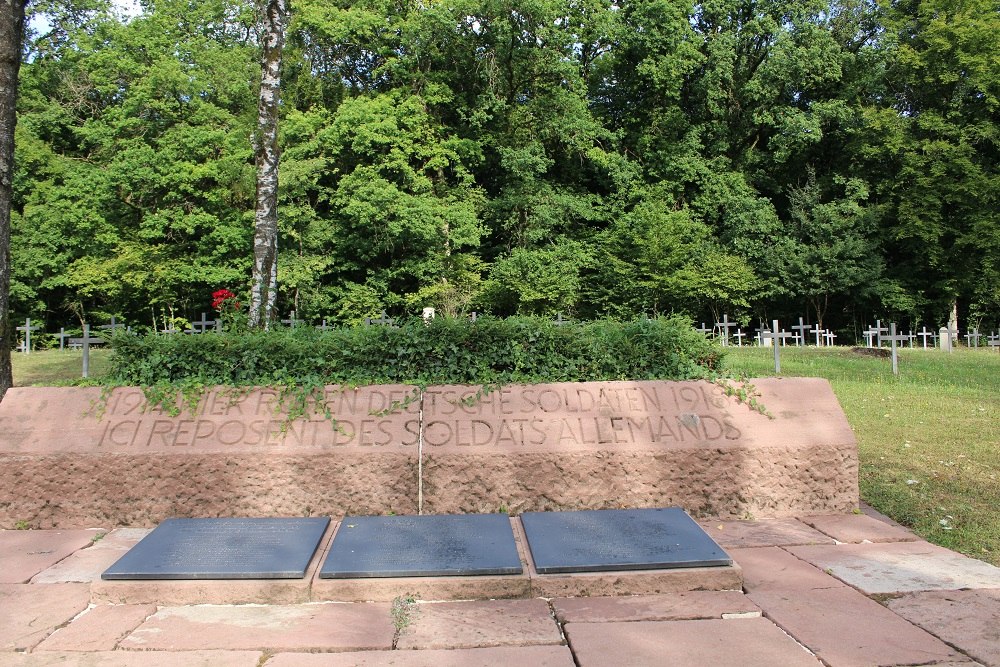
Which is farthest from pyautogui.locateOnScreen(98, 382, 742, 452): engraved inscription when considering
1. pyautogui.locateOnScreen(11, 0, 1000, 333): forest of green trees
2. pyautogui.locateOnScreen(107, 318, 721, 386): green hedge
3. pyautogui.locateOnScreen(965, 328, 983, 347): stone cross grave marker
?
pyautogui.locateOnScreen(965, 328, 983, 347): stone cross grave marker

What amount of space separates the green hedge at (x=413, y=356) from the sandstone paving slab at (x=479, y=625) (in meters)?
2.10

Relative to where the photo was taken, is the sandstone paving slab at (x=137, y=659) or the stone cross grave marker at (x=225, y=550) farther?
the stone cross grave marker at (x=225, y=550)

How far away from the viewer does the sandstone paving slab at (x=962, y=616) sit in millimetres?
2926

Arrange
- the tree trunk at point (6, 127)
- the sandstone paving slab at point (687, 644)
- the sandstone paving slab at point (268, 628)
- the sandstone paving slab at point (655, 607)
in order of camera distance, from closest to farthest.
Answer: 1. the sandstone paving slab at point (687, 644)
2. the sandstone paving slab at point (268, 628)
3. the sandstone paving slab at point (655, 607)
4. the tree trunk at point (6, 127)

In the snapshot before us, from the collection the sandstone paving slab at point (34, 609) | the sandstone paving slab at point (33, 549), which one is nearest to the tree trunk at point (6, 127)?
the sandstone paving slab at point (33, 549)

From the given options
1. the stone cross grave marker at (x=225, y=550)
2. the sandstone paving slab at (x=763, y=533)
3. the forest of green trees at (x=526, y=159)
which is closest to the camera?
the stone cross grave marker at (x=225, y=550)

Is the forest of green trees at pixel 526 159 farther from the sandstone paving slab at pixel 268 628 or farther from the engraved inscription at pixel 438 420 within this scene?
the sandstone paving slab at pixel 268 628

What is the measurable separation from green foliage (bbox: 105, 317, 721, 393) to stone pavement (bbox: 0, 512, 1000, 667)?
5.68ft

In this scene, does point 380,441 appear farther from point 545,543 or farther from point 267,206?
point 267,206

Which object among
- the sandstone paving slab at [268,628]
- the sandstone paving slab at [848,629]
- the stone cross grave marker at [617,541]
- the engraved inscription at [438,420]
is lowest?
the sandstone paving slab at [848,629]

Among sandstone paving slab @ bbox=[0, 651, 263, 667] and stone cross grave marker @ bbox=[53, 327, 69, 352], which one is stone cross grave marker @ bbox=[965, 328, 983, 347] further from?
stone cross grave marker @ bbox=[53, 327, 69, 352]

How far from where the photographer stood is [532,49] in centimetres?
2475

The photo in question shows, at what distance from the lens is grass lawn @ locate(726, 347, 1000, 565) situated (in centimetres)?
476

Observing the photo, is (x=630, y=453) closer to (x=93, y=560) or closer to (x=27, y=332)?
(x=93, y=560)
